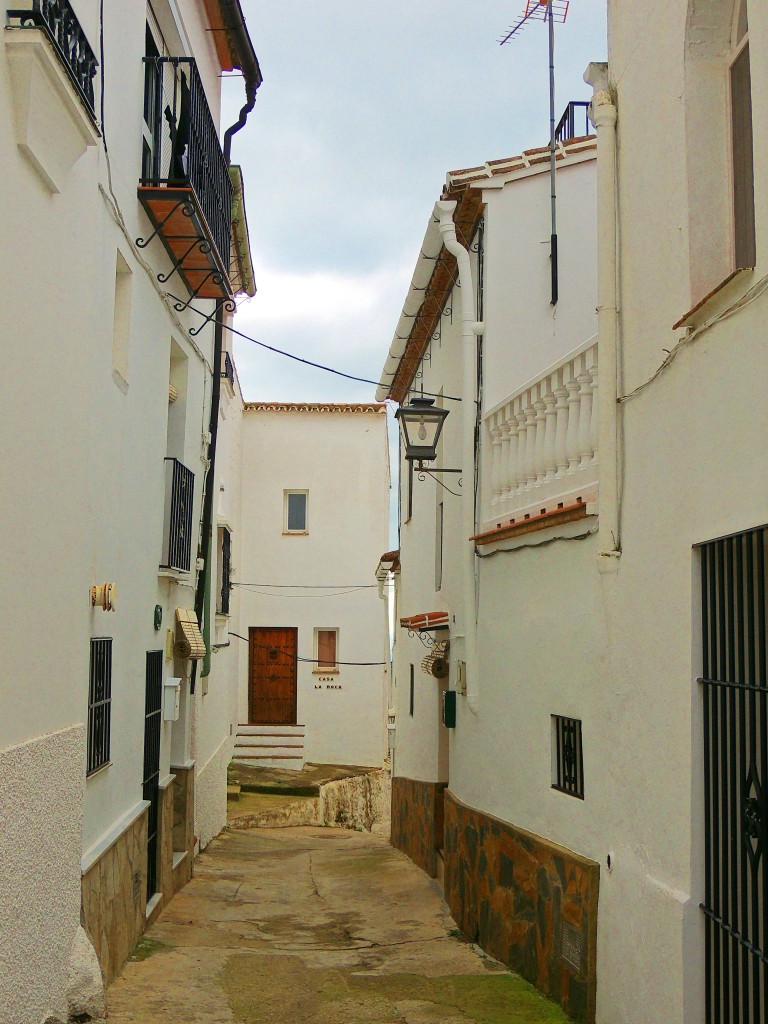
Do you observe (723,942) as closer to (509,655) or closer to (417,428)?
(509,655)

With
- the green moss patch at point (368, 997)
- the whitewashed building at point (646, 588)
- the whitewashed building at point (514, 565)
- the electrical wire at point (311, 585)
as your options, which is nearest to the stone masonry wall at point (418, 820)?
the whitewashed building at point (514, 565)

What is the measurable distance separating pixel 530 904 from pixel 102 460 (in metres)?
A: 4.21

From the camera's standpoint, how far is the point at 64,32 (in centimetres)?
Answer: 496

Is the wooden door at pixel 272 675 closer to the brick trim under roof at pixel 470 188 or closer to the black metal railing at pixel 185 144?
the brick trim under roof at pixel 470 188

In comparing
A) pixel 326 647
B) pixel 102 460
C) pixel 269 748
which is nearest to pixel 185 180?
pixel 102 460

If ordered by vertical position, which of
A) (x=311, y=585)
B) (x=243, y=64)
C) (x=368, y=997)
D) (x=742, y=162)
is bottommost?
(x=368, y=997)

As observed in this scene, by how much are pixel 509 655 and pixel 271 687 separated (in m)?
18.0

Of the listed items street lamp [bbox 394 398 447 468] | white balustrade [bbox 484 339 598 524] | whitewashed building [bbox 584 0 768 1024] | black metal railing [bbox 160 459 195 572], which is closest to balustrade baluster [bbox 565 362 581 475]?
white balustrade [bbox 484 339 598 524]

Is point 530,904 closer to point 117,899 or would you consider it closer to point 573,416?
point 117,899

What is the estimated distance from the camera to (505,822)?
860cm

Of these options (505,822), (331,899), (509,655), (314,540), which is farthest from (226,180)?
(314,540)

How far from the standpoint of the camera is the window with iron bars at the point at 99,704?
7.19 metres

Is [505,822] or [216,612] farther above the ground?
[216,612]

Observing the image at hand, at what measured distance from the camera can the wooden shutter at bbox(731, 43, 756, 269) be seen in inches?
205
